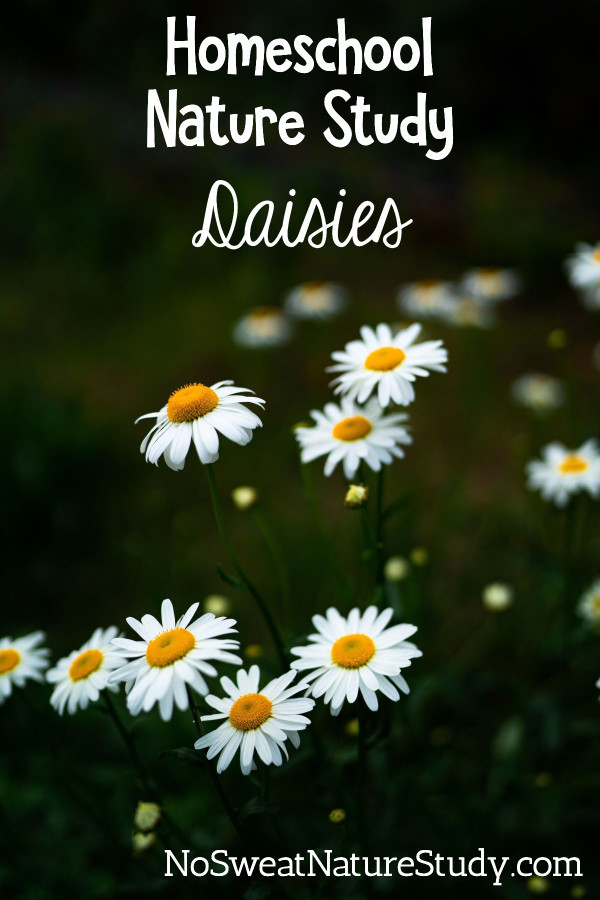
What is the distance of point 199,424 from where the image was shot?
4.14 feet

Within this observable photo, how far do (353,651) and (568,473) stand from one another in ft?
3.18

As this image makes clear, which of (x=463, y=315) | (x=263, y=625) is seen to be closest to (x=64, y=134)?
(x=463, y=315)

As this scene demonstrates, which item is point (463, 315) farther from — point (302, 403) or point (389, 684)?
point (389, 684)

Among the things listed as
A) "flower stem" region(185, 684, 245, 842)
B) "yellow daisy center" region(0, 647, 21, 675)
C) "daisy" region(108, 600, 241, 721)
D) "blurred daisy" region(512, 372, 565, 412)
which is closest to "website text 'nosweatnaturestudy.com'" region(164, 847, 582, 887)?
"flower stem" region(185, 684, 245, 842)

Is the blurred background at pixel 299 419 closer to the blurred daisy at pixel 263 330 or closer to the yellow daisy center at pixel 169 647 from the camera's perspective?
the yellow daisy center at pixel 169 647

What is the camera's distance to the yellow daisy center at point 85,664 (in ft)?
4.37

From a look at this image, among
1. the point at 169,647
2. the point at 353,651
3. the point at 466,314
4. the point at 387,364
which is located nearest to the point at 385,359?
the point at 387,364

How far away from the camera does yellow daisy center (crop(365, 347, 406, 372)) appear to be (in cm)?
149

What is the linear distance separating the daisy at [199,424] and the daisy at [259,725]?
0.38m

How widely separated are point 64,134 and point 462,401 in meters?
4.07

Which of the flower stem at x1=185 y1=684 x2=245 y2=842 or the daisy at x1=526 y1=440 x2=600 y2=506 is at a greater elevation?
the daisy at x1=526 y1=440 x2=600 y2=506

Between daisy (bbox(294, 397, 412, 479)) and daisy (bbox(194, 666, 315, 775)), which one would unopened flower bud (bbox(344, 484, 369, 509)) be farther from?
daisy (bbox(194, 666, 315, 775))

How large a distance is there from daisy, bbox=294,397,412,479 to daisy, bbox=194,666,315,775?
0.44 meters

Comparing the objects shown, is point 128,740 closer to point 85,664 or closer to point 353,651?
point 85,664
